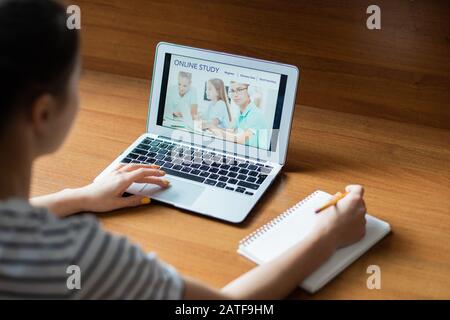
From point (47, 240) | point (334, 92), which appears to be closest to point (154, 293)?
point (47, 240)

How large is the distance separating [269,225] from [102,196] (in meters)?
0.30

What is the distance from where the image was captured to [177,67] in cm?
136

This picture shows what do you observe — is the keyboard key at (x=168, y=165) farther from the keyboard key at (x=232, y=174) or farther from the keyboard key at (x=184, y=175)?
the keyboard key at (x=232, y=174)

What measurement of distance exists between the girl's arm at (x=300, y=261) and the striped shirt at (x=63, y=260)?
0.31 feet

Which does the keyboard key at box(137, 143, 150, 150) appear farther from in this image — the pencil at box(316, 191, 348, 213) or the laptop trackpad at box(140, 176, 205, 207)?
the pencil at box(316, 191, 348, 213)

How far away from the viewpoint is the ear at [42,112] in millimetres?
828

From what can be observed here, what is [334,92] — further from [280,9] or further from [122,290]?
[122,290]

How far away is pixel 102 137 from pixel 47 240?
0.62m

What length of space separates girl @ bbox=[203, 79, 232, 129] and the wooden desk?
0.52ft

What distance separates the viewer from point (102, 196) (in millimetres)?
1195

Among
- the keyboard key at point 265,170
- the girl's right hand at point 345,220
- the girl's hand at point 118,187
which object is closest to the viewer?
the girl's right hand at point 345,220

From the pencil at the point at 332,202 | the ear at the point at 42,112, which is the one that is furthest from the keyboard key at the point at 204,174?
the ear at the point at 42,112
